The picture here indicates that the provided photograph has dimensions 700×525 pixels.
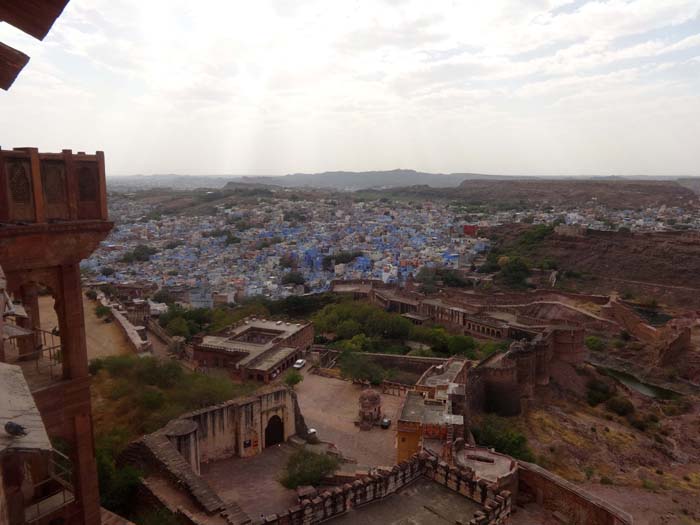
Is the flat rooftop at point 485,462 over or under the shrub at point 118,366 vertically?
under

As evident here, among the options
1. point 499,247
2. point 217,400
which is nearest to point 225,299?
point 217,400

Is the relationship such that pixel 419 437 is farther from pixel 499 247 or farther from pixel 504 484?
pixel 499 247

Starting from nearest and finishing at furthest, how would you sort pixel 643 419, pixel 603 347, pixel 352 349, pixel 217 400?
pixel 217 400, pixel 643 419, pixel 352 349, pixel 603 347

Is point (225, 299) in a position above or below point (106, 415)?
below

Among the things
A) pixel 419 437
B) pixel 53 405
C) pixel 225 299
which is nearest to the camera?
pixel 53 405

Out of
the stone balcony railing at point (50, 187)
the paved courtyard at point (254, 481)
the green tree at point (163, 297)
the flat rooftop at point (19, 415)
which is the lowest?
the green tree at point (163, 297)

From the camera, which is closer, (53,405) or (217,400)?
(53,405)

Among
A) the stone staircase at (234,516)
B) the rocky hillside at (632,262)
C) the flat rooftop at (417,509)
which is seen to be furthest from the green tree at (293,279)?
the flat rooftop at (417,509)

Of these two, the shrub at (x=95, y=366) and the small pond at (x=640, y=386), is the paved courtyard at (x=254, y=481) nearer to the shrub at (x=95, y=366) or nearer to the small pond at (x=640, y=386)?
the shrub at (x=95, y=366)
